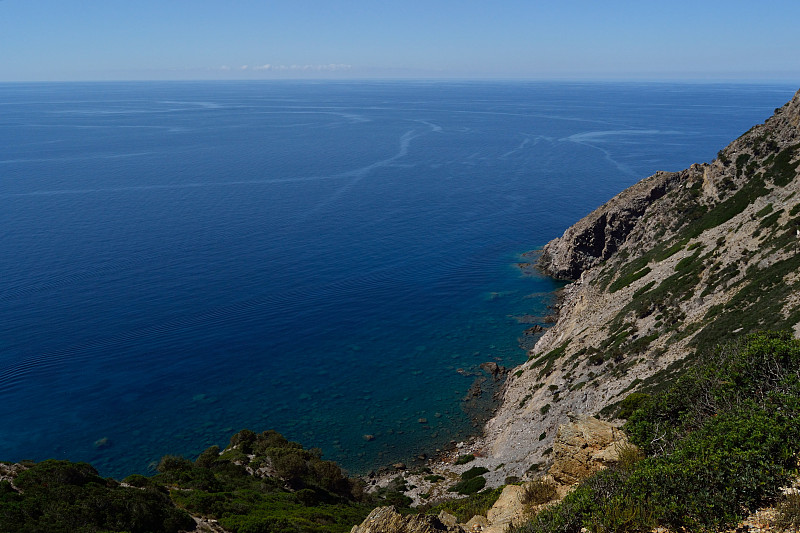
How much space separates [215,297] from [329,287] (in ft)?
65.6

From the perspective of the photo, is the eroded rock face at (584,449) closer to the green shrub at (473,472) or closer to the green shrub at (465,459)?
the green shrub at (473,472)

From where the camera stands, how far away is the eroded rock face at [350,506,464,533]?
18.5m

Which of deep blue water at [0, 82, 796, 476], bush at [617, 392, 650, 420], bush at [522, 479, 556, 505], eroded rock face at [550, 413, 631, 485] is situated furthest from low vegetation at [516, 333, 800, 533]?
deep blue water at [0, 82, 796, 476]

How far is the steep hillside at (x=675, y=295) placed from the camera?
134 ft

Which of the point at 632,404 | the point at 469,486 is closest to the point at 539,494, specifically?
the point at 632,404

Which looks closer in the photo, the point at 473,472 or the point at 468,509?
the point at 468,509

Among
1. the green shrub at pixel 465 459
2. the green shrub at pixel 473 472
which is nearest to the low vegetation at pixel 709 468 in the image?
the green shrub at pixel 473 472

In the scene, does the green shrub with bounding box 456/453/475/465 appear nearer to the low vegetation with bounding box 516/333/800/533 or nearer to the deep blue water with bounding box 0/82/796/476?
the deep blue water with bounding box 0/82/796/476

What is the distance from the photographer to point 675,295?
164ft

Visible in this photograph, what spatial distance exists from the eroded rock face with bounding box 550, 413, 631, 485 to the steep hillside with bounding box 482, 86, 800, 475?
15351 millimetres

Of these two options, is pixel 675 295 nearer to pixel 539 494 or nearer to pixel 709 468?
pixel 539 494

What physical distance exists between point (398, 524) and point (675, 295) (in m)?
42.2

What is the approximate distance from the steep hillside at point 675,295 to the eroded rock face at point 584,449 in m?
15.4

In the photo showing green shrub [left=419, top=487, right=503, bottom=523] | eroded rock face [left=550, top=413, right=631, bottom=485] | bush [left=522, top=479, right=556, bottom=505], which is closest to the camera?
bush [left=522, top=479, right=556, bottom=505]
